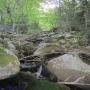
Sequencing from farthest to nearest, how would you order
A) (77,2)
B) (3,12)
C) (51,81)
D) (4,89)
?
(3,12) < (77,2) < (51,81) < (4,89)

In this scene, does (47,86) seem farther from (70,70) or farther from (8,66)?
(8,66)

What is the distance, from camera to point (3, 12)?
1961 cm

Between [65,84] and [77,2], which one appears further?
[77,2]

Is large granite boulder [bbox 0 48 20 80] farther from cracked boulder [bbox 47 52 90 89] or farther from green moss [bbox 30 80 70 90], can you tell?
cracked boulder [bbox 47 52 90 89]

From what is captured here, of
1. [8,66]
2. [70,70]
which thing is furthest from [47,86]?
[8,66]

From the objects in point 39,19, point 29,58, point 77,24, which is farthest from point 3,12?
point 29,58

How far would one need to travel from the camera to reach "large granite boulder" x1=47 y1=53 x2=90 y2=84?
4.43 m

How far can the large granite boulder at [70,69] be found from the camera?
443 cm

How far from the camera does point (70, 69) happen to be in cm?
461

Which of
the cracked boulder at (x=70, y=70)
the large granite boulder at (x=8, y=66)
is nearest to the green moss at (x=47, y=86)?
the cracked boulder at (x=70, y=70)

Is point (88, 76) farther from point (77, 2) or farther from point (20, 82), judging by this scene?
point (77, 2)

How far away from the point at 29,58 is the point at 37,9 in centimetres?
1862

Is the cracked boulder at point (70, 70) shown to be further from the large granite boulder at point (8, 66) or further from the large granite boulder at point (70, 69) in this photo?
the large granite boulder at point (8, 66)

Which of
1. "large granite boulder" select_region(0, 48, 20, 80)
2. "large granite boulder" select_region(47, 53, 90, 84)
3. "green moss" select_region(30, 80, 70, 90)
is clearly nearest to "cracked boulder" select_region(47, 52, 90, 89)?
"large granite boulder" select_region(47, 53, 90, 84)
